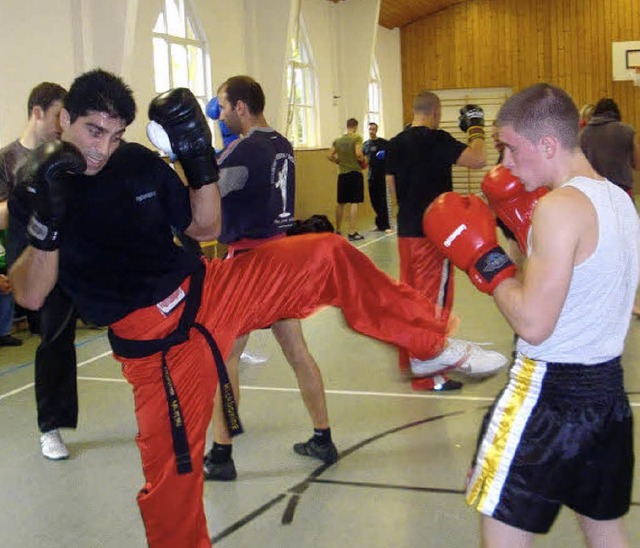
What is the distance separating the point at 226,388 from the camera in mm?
2461

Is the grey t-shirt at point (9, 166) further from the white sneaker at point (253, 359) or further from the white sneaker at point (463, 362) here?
the white sneaker at point (463, 362)

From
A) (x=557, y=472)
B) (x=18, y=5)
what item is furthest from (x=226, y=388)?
(x=18, y=5)

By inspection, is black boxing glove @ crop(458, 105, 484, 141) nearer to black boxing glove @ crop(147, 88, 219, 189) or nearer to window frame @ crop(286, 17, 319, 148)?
black boxing glove @ crop(147, 88, 219, 189)

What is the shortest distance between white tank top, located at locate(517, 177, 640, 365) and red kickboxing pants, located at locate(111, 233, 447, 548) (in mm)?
A: 835

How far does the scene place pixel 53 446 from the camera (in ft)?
12.4

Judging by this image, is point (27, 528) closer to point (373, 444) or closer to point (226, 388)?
point (226, 388)

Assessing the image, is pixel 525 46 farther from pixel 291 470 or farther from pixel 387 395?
pixel 291 470

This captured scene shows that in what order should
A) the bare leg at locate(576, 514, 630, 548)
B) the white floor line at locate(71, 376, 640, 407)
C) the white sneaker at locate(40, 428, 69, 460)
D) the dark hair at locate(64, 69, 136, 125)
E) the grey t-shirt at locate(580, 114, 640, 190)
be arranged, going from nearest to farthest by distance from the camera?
the bare leg at locate(576, 514, 630, 548), the dark hair at locate(64, 69, 136, 125), the white sneaker at locate(40, 428, 69, 460), the white floor line at locate(71, 376, 640, 407), the grey t-shirt at locate(580, 114, 640, 190)

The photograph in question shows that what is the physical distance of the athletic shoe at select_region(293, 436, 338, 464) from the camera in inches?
140

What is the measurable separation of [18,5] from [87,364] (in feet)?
12.9


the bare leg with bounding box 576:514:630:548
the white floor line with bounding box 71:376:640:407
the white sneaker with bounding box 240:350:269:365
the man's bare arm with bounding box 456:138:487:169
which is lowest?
the white floor line with bounding box 71:376:640:407

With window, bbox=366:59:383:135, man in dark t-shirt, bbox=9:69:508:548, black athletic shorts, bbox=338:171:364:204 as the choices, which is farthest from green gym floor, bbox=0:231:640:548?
window, bbox=366:59:383:135

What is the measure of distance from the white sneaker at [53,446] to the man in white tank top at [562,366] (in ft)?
7.86

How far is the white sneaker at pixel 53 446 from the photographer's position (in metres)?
3.76
